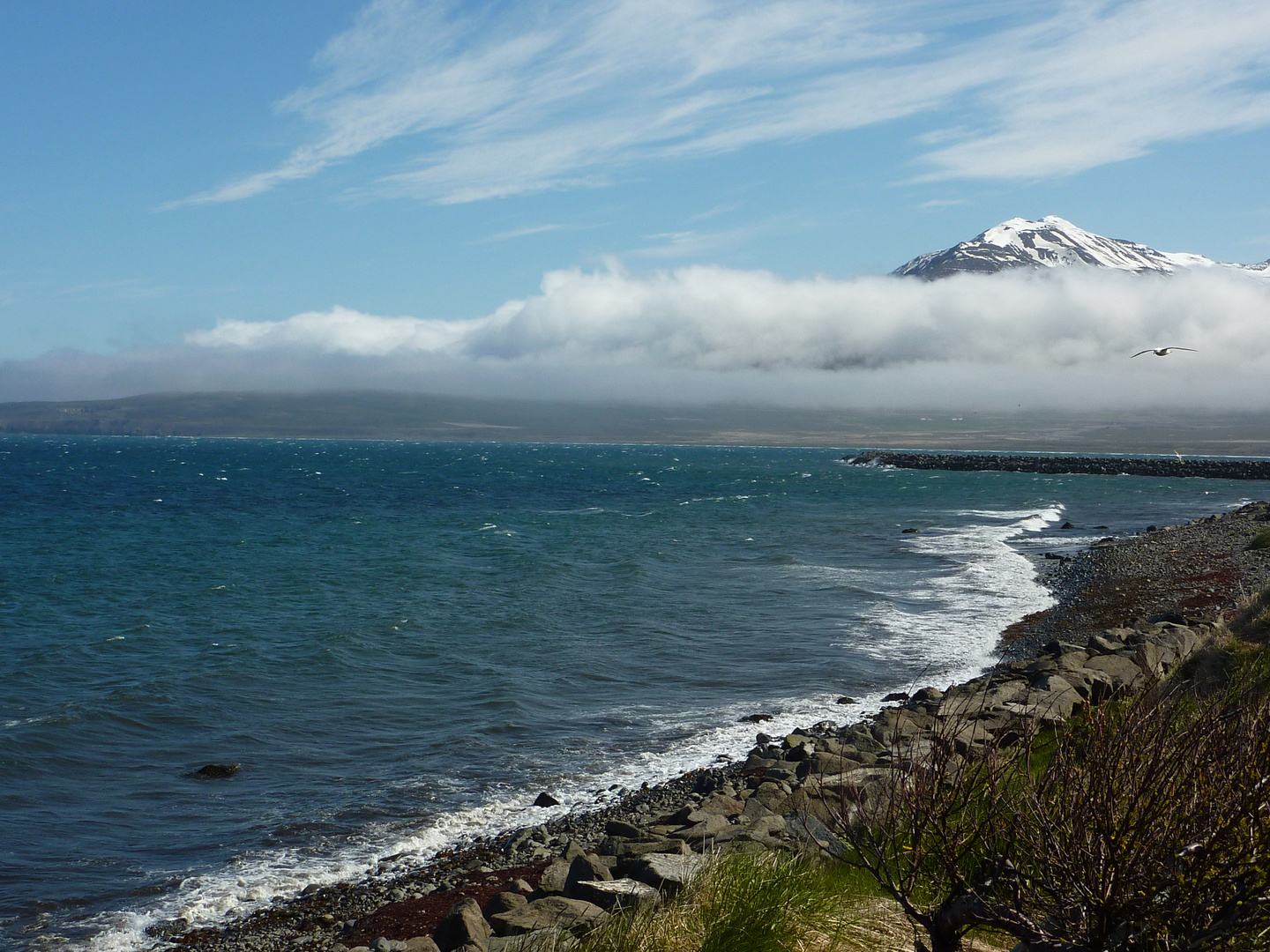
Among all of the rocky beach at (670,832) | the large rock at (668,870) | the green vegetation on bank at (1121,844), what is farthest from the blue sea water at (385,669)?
the green vegetation on bank at (1121,844)

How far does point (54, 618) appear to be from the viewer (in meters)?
28.4

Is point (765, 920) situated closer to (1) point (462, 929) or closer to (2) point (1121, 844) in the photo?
(2) point (1121, 844)

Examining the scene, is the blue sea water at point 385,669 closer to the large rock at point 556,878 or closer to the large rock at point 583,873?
the large rock at point 556,878

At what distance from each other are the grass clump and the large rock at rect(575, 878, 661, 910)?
84 cm

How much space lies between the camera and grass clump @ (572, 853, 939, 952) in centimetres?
539

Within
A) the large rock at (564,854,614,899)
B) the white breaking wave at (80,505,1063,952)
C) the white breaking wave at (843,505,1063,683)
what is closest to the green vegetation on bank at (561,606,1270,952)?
the large rock at (564,854,614,899)

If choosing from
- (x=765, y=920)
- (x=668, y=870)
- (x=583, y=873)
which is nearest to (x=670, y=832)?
(x=583, y=873)

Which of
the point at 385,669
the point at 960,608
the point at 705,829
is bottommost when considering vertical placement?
the point at 385,669

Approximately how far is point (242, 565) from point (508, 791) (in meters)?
29.4

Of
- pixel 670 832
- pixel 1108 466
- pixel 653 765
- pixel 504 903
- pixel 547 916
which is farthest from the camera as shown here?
pixel 1108 466

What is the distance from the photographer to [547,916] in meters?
8.01

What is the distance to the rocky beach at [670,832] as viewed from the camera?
7812 millimetres

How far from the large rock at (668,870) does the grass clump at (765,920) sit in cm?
65

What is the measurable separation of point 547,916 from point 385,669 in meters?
15.2
